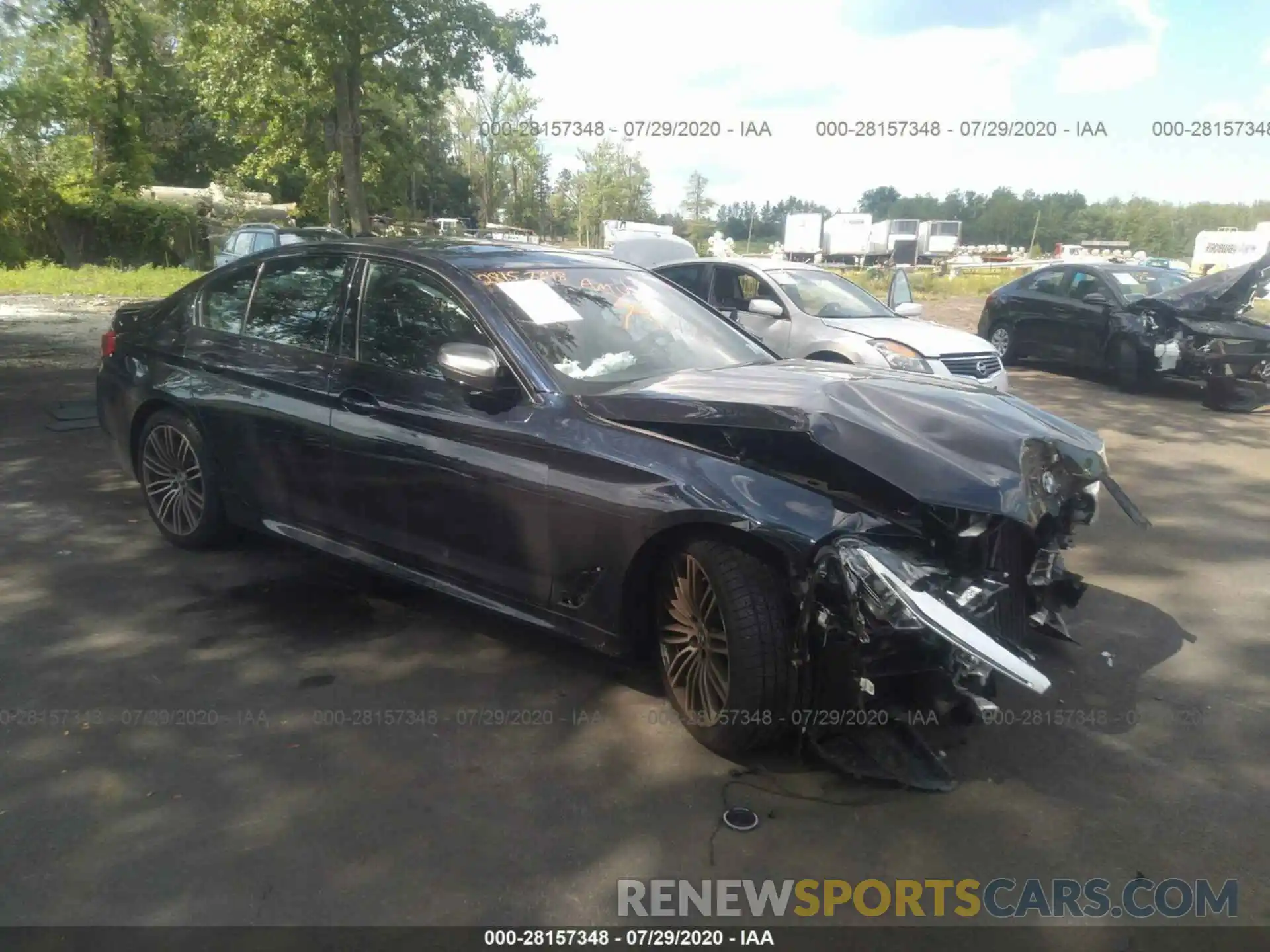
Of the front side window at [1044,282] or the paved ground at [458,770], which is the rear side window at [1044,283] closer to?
the front side window at [1044,282]

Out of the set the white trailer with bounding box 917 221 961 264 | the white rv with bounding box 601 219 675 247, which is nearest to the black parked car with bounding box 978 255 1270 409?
the white rv with bounding box 601 219 675 247

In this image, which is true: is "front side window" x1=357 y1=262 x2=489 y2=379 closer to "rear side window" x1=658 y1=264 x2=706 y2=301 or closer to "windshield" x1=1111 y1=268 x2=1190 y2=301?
"rear side window" x1=658 y1=264 x2=706 y2=301

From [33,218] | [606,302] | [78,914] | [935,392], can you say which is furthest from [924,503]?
[33,218]

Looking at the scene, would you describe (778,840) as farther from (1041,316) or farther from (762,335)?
(1041,316)

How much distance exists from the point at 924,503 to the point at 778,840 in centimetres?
119

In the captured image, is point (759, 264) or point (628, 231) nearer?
point (759, 264)

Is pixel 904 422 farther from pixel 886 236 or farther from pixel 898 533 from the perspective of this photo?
pixel 886 236

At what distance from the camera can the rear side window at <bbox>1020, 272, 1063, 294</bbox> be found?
45.1ft

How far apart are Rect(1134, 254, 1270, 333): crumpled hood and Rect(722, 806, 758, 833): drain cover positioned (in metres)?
10.7

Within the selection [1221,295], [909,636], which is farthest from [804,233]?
[909,636]

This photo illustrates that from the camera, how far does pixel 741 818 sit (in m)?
3.19

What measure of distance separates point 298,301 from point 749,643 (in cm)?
298

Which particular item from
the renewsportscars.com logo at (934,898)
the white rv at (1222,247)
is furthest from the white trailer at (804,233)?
the renewsportscars.com logo at (934,898)

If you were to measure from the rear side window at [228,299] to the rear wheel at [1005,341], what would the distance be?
11.4m
